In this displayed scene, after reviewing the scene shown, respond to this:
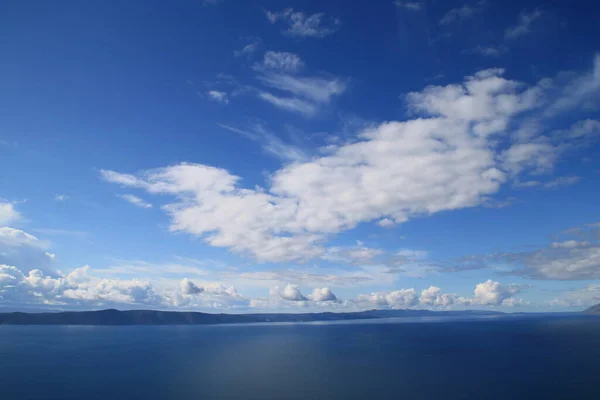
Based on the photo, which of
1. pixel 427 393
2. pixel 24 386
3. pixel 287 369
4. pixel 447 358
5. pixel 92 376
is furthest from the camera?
pixel 447 358

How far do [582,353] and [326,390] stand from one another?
121 m

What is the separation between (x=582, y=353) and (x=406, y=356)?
69286mm

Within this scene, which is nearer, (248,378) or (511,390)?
(511,390)

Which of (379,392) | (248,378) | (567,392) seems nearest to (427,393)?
(379,392)

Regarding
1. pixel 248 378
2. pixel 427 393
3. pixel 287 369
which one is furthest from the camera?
pixel 287 369

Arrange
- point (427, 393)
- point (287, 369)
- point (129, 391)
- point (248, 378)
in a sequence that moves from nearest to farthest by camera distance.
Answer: point (427, 393), point (129, 391), point (248, 378), point (287, 369)

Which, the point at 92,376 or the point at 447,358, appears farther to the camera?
the point at 447,358

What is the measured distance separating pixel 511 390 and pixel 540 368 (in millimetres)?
37780

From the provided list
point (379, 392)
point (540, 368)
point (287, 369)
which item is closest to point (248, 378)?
point (287, 369)

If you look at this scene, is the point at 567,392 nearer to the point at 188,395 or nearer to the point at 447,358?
the point at 447,358

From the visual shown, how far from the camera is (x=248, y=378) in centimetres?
9425

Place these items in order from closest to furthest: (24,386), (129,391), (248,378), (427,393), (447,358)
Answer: (427,393) → (129,391) → (24,386) → (248,378) → (447,358)

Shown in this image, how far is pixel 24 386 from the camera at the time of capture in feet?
288

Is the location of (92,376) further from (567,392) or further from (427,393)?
(567,392)
